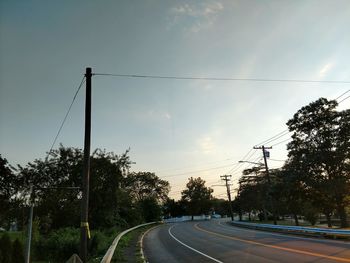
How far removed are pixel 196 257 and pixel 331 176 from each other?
22410mm

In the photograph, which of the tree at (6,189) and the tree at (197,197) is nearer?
the tree at (6,189)

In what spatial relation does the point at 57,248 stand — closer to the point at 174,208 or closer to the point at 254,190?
the point at 254,190

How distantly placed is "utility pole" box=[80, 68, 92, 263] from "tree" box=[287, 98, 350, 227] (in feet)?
88.3

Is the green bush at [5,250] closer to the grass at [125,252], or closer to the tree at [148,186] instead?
the grass at [125,252]

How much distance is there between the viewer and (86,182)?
12422 millimetres

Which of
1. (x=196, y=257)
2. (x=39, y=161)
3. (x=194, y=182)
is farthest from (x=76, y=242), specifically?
(x=194, y=182)

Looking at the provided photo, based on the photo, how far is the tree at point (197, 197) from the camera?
352 ft

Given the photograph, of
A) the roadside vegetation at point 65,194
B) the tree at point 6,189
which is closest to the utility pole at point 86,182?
the roadside vegetation at point 65,194

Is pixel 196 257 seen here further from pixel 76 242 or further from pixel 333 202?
pixel 333 202

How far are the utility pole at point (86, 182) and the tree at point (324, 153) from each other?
1059 inches

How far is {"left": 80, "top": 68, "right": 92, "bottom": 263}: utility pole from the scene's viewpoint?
38.1 ft

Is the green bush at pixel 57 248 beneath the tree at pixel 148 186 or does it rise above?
beneath

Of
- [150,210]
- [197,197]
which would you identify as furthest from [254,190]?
[197,197]

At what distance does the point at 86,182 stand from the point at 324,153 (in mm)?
28063
